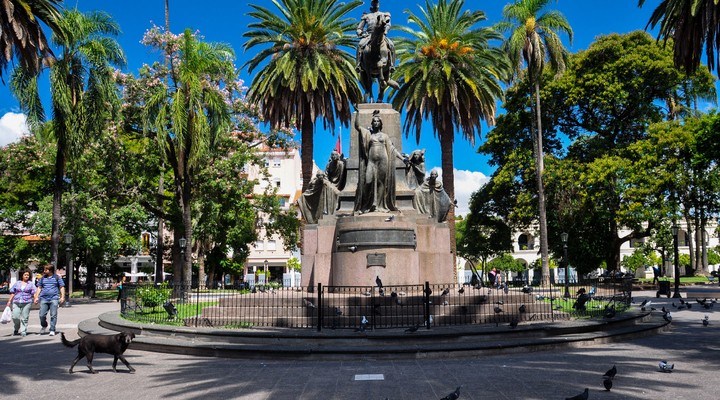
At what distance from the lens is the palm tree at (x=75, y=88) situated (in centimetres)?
2470

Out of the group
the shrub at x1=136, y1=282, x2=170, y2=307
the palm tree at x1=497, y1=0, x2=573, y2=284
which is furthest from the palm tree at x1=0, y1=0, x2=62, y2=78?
the palm tree at x1=497, y1=0, x2=573, y2=284

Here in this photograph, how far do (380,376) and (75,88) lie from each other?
75.1 ft

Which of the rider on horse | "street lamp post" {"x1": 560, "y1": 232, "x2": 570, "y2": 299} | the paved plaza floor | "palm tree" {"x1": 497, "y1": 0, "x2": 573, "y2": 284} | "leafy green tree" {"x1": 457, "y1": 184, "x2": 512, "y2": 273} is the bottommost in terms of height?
the paved plaza floor

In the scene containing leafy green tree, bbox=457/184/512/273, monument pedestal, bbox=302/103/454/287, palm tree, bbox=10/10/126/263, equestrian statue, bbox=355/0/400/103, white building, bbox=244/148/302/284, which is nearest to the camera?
monument pedestal, bbox=302/103/454/287

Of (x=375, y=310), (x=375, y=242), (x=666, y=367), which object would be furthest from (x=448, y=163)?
(x=666, y=367)

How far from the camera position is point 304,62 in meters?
30.1

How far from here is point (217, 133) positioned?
27656 millimetres

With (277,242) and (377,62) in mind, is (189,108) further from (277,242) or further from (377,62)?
(277,242)

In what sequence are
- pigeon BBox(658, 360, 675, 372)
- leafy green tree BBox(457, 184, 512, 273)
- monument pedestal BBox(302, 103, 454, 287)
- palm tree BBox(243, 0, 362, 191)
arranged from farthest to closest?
leafy green tree BBox(457, 184, 512, 273)
palm tree BBox(243, 0, 362, 191)
monument pedestal BBox(302, 103, 454, 287)
pigeon BBox(658, 360, 675, 372)

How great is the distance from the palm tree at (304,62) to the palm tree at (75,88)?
7081mm

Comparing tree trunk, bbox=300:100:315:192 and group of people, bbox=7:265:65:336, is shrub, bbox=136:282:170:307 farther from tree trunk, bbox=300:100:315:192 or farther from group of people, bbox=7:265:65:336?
tree trunk, bbox=300:100:315:192

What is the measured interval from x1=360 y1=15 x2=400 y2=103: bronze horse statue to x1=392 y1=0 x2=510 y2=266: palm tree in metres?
11.2

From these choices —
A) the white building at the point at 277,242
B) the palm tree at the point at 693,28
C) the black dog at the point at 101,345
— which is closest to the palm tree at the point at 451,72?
the palm tree at the point at 693,28

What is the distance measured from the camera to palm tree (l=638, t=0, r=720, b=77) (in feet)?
45.8
